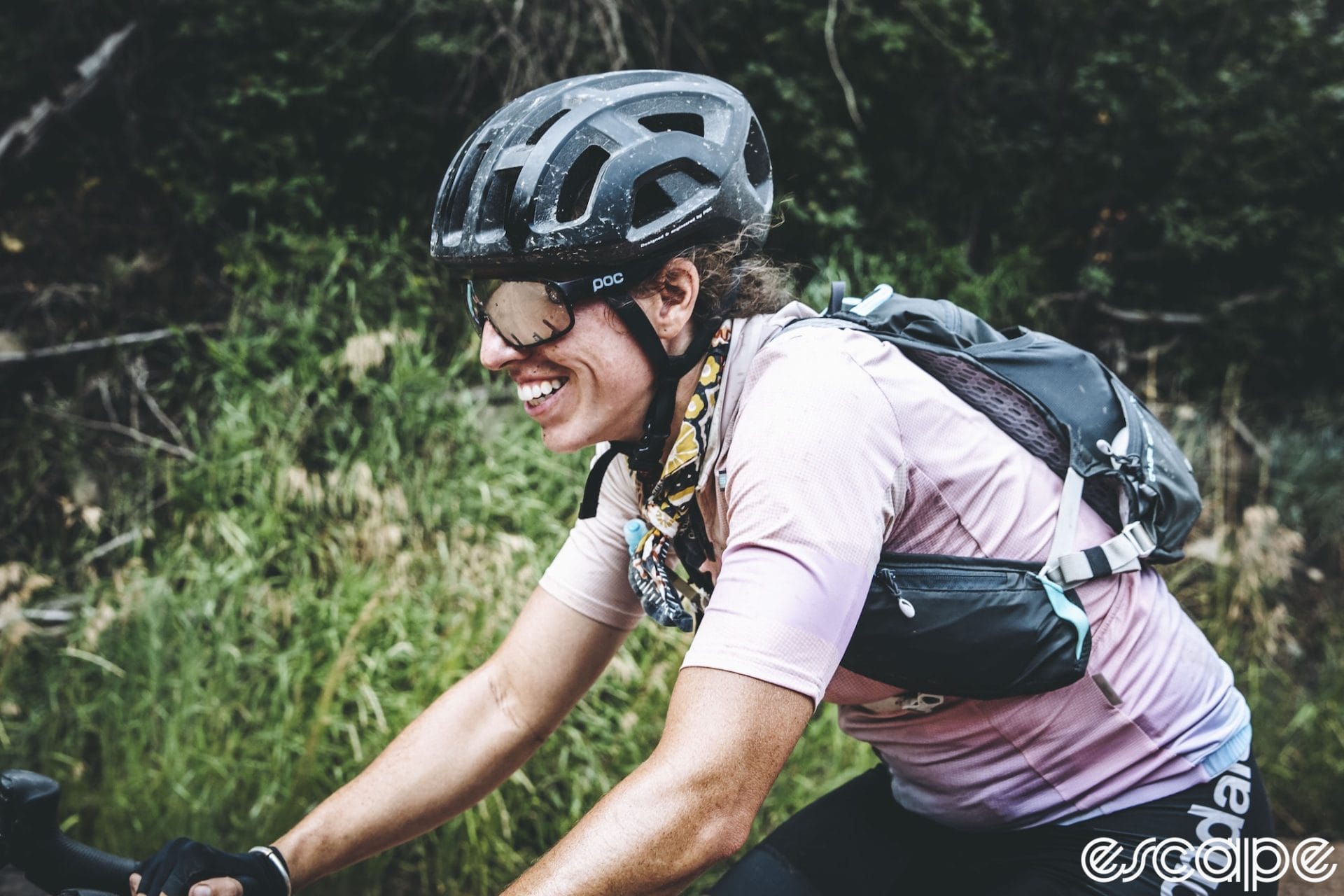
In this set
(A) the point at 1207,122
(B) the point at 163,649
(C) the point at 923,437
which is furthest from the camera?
(A) the point at 1207,122

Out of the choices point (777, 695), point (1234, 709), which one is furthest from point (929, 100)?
point (777, 695)

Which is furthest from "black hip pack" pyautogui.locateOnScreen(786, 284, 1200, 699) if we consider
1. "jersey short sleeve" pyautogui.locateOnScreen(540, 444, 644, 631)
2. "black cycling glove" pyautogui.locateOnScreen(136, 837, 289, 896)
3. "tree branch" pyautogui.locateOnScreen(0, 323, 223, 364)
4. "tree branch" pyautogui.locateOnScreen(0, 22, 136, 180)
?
"tree branch" pyautogui.locateOnScreen(0, 22, 136, 180)

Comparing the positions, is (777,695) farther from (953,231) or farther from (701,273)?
(953,231)

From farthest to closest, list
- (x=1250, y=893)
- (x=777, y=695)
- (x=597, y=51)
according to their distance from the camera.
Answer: (x=597, y=51) → (x=1250, y=893) → (x=777, y=695)

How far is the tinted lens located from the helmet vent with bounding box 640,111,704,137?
400 millimetres

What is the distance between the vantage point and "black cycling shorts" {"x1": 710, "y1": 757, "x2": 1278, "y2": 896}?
159 cm

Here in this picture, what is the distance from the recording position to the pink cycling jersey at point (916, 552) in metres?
1.31

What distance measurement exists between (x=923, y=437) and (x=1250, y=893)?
2.92ft

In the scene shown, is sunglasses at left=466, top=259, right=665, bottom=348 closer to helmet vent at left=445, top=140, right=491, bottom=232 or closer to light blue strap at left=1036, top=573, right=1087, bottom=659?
helmet vent at left=445, top=140, right=491, bottom=232

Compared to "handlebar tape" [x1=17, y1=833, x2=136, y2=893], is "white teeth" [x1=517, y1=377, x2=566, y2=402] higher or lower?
higher

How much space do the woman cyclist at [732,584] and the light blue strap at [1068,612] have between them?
2.6 inches

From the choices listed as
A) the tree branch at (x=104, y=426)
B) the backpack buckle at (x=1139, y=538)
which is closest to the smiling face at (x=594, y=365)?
the backpack buckle at (x=1139, y=538)

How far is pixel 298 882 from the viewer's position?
171cm

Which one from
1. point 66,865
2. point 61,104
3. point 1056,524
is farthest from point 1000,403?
point 61,104
